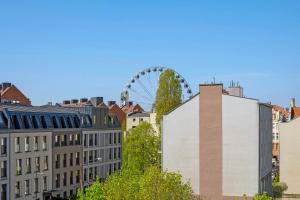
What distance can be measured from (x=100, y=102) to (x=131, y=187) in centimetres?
6911

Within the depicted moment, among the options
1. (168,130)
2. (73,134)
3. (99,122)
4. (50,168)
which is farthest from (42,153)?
(168,130)

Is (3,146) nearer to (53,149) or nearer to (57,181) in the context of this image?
(53,149)

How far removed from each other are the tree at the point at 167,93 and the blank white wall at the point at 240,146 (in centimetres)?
3920

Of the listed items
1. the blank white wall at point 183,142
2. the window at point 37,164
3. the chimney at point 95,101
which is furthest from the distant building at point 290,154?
the chimney at point 95,101

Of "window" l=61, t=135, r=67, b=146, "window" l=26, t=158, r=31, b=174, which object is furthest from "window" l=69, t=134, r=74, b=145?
"window" l=26, t=158, r=31, b=174

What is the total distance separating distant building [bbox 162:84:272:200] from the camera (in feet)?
157

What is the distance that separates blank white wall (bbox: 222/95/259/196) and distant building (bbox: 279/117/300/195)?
2196 cm

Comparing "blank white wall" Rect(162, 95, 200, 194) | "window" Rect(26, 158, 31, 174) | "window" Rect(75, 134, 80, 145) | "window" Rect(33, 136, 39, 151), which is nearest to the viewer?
"blank white wall" Rect(162, 95, 200, 194)

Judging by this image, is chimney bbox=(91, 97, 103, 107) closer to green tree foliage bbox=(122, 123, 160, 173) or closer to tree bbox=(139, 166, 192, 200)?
green tree foliage bbox=(122, 123, 160, 173)

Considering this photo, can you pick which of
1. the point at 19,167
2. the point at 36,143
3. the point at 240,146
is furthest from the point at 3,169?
the point at 240,146

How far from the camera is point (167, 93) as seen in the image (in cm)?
8906

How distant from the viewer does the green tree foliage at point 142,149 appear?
258 feet

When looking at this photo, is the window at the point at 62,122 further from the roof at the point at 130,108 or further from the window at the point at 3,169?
the roof at the point at 130,108

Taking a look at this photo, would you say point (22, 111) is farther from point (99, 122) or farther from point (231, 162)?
point (231, 162)
